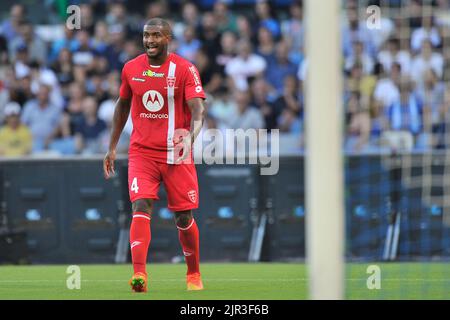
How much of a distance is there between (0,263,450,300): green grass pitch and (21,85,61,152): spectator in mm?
3432

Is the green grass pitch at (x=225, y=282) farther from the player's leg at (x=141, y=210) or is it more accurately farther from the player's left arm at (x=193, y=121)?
the player's left arm at (x=193, y=121)

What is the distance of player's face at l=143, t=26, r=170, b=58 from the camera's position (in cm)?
1055

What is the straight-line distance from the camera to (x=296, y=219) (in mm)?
16516

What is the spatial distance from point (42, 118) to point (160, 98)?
8.36 metres

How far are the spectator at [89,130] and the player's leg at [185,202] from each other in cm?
761

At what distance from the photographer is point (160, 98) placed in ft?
35.4

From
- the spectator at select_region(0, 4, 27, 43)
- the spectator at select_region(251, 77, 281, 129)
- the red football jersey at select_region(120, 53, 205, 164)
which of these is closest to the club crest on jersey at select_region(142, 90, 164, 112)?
the red football jersey at select_region(120, 53, 205, 164)

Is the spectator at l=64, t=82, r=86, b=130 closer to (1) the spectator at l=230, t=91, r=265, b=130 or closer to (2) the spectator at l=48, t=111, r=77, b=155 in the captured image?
(2) the spectator at l=48, t=111, r=77, b=155

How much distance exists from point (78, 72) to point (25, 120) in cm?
152

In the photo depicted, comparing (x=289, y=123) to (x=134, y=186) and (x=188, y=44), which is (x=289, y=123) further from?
(x=134, y=186)

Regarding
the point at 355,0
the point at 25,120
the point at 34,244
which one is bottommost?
the point at 34,244
